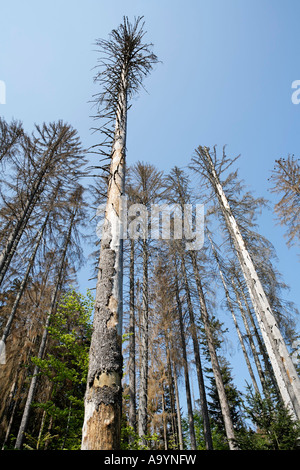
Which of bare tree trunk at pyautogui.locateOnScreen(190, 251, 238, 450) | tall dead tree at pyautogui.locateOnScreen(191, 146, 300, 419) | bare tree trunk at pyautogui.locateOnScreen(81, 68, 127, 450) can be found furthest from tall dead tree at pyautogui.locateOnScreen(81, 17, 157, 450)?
bare tree trunk at pyautogui.locateOnScreen(190, 251, 238, 450)

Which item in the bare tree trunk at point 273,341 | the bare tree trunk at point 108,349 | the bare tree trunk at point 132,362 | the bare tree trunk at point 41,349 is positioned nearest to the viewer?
the bare tree trunk at point 108,349

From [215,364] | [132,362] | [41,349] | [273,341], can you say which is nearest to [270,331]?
[273,341]

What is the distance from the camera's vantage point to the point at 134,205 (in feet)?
38.2

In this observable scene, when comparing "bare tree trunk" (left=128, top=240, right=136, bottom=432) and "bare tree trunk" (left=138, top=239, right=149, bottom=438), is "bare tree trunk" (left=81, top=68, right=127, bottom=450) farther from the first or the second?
"bare tree trunk" (left=138, top=239, right=149, bottom=438)

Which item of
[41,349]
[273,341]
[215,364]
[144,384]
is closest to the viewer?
[273,341]

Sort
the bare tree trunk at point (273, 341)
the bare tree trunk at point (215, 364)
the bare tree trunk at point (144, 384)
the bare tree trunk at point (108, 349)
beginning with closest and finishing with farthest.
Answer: the bare tree trunk at point (108, 349), the bare tree trunk at point (273, 341), the bare tree trunk at point (144, 384), the bare tree trunk at point (215, 364)

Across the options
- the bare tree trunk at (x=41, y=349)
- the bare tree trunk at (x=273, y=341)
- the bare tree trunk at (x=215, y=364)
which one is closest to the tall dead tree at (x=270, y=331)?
the bare tree trunk at (x=273, y=341)

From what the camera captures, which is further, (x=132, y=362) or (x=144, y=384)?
(x=132, y=362)

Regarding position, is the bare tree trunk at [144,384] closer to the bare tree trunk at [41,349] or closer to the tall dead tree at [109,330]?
the bare tree trunk at [41,349]

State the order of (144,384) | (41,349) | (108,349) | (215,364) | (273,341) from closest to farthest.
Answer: (108,349)
(273,341)
(144,384)
(41,349)
(215,364)

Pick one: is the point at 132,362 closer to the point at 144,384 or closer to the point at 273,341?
the point at 144,384

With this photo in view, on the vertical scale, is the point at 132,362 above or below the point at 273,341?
above

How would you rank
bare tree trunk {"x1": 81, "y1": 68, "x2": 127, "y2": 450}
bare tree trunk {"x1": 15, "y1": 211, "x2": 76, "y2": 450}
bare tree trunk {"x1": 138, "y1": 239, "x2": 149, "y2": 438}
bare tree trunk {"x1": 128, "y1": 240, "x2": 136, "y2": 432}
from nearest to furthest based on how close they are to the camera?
bare tree trunk {"x1": 81, "y1": 68, "x2": 127, "y2": 450} < bare tree trunk {"x1": 138, "y1": 239, "x2": 149, "y2": 438} < bare tree trunk {"x1": 15, "y1": 211, "x2": 76, "y2": 450} < bare tree trunk {"x1": 128, "y1": 240, "x2": 136, "y2": 432}
